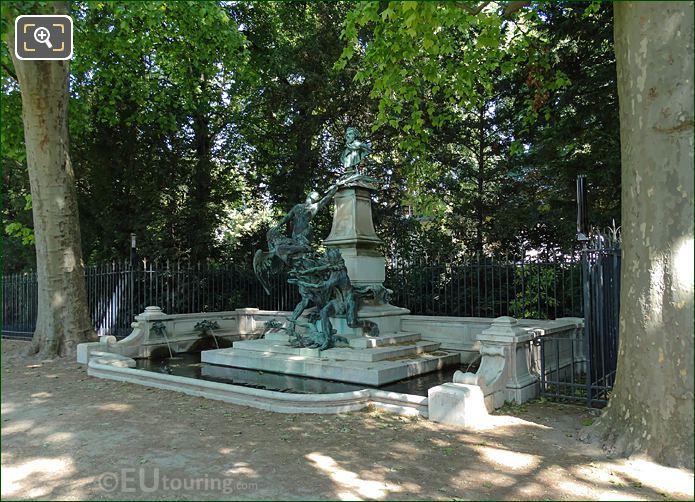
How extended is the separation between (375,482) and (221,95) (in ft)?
59.1

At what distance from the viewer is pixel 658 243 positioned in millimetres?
4848

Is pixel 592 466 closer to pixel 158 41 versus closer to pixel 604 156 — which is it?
pixel 604 156

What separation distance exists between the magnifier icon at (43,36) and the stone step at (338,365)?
5.93 meters

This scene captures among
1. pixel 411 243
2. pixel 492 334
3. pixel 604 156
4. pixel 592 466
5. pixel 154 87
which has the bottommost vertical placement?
pixel 592 466

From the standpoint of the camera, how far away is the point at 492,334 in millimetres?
7113

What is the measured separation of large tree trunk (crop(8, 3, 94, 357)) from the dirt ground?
4601 mm

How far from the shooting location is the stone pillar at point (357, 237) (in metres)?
11.2

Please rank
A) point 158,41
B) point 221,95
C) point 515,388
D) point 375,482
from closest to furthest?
point 375,482 < point 515,388 < point 158,41 < point 221,95

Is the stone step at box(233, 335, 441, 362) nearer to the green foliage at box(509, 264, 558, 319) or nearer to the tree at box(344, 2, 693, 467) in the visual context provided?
the green foliage at box(509, 264, 558, 319)

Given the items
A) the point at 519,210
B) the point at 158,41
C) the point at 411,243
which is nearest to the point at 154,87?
the point at 158,41

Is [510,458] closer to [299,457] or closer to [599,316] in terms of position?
[299,457]

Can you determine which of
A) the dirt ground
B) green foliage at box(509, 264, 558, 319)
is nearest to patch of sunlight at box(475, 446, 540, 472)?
the dirt ground

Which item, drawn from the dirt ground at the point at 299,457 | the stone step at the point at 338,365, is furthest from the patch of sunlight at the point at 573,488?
the stone step at the point at 338,365

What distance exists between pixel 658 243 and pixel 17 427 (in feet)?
23.3
